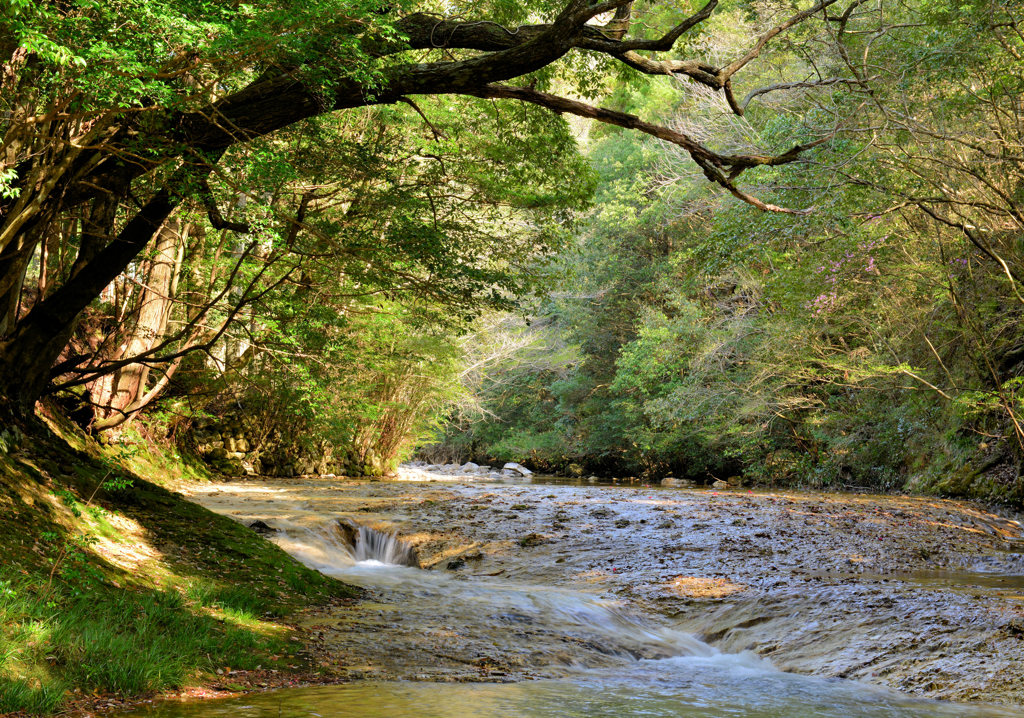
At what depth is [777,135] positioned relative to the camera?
41.2ft

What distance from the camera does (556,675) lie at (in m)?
5.21

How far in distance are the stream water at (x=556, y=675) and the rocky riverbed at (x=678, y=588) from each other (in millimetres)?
41

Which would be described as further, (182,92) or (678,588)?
(678,588)

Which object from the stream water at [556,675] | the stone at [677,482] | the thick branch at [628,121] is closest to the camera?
the stream water at [556,675]

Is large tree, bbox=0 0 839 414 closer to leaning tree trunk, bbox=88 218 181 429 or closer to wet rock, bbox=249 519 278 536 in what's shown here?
wet rock, bbox=249 519 278 536

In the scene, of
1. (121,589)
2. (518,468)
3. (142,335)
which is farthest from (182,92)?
(518,468)

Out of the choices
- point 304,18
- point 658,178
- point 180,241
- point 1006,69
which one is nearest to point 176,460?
point 180,241

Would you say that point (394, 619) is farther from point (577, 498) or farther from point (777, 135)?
point (777, 135)

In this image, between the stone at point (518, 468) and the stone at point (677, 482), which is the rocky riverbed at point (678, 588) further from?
the stone at point (518, 468)

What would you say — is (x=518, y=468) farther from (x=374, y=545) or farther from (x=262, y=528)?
(x=262, y=528)

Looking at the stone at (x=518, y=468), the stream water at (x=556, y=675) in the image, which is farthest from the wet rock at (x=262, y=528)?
the stone at (x=518, y=468)

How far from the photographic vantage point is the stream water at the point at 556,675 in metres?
4.21

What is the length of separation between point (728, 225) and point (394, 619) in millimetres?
7824

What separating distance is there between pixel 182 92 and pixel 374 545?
6.13 m
